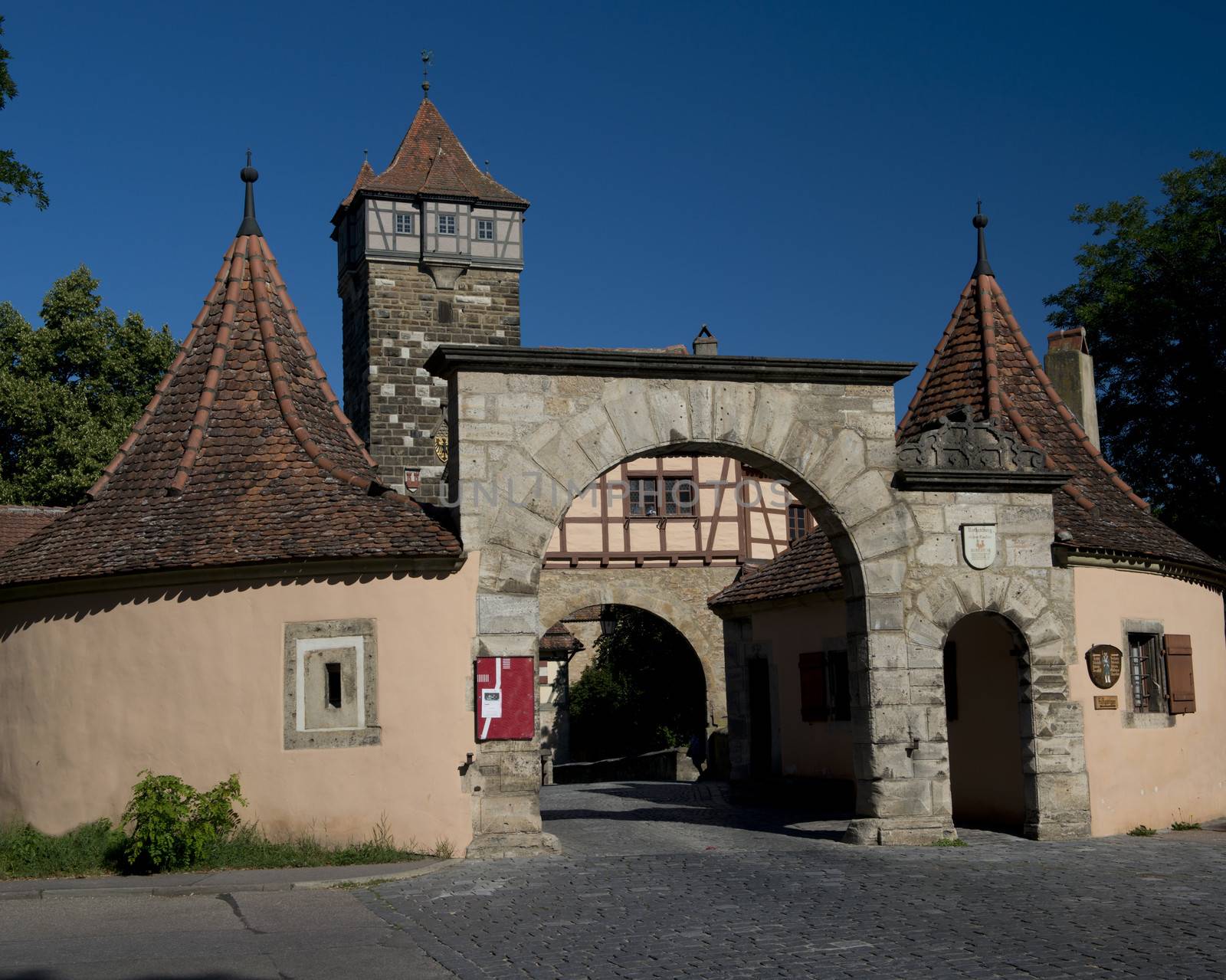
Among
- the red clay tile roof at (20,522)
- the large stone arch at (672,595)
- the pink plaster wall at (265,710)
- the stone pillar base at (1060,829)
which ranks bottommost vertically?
the stone pillar base at (1060,829)

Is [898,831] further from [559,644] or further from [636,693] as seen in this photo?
[636,693]

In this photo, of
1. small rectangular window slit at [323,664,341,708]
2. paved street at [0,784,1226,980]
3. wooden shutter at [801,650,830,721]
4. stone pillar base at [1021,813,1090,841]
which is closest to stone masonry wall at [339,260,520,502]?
wooden shutter at [801,650,830,721]

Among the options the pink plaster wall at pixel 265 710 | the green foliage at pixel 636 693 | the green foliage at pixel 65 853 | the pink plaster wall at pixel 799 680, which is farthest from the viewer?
the green foliage at pixel 636 693

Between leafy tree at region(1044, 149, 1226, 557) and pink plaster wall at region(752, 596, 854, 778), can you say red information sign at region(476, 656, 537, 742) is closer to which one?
pink plaster wall at region(752, 596, 854, 778)

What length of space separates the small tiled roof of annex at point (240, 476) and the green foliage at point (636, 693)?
697 inches

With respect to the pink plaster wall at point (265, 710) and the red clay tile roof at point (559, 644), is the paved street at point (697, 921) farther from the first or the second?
the red clay tile roof at point (559, 644)

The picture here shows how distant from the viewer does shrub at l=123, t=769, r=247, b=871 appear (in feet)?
37.1

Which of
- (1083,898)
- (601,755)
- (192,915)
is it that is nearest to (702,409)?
(1083,898)

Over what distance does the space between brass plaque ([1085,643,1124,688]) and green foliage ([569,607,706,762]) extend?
17083 millimetres

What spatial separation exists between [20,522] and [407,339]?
12352 millimetres

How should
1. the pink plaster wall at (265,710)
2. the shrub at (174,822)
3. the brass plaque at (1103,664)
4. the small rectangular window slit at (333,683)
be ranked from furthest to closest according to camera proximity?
the brass plaque at (1103,664) < the small rectangular window slit at (333,683) < the pink plaster wall at (265,710) < the shrub at (174,822)

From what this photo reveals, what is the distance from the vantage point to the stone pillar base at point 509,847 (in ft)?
39.4

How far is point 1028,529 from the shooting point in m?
13.9

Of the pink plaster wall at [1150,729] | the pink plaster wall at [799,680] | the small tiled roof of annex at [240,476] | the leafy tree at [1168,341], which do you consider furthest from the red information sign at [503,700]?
the leafy tree at [1168,341]
